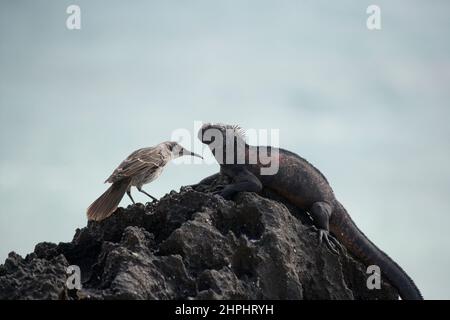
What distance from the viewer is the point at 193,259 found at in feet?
34.9

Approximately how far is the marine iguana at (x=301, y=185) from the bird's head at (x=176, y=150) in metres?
1.81

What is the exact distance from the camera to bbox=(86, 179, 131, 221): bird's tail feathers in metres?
12.0

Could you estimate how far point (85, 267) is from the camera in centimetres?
1120

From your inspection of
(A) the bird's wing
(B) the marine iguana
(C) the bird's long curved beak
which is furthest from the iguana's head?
(C) the bird's long curved beak

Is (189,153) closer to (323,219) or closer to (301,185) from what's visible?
(301,185)

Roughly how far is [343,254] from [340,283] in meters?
0.89

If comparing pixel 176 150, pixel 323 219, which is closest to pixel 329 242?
pixel 323 219

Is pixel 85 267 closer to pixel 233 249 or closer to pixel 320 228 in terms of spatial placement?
pixel 233 249

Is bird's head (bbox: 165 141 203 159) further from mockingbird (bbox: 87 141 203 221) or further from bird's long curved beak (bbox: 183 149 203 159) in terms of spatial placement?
mockingbird (bbox: 87 141 203 221)

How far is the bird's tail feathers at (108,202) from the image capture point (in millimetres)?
12047

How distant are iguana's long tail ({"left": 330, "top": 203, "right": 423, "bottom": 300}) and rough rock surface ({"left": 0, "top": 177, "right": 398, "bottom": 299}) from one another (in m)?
1.10

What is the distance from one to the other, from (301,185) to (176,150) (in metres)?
3.20
